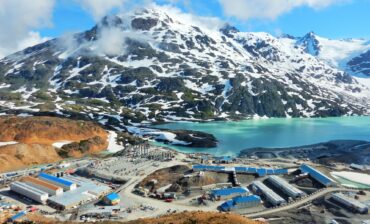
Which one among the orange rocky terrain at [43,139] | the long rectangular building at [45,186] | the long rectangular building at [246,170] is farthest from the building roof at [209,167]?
the orange rocky terrain at [43,139]

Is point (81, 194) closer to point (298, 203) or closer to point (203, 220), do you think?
point (203, 220)

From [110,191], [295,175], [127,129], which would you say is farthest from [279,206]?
[127,129]

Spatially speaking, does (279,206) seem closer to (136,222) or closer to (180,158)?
(136,222)

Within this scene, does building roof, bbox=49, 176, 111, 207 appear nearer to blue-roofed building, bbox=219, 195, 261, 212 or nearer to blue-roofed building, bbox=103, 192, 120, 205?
blue-roofed building, bbox=103, 192, 120, 205

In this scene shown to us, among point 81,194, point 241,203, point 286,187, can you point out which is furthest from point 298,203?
point 81,194

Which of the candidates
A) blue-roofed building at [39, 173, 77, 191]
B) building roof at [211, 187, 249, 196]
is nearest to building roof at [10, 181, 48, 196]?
blue-roofed building at [39, 173, 77, 191]

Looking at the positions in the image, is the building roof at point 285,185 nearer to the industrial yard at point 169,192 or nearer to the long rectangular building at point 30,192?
the industrial yard at point 169,192
